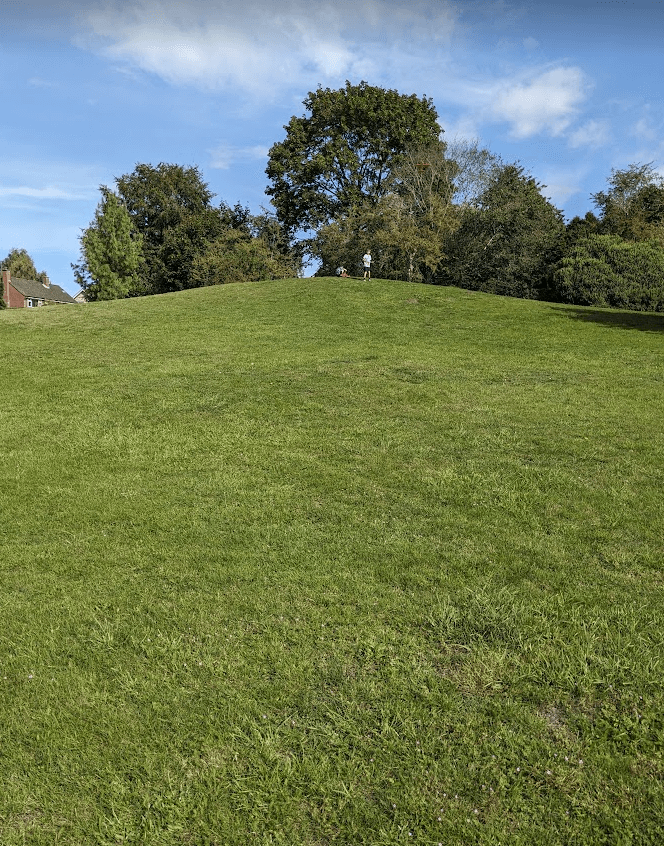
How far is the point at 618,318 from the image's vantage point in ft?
61.9

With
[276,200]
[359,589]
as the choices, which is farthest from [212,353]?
[276,200]

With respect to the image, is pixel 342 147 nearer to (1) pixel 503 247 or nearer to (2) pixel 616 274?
(1) pixel 503 247

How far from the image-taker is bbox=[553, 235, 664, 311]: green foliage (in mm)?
25234

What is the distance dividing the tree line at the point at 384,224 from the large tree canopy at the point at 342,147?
4.1 inches

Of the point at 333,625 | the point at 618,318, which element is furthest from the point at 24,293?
the point at 333,625

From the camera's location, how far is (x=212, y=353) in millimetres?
13531

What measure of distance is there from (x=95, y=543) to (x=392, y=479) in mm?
2974

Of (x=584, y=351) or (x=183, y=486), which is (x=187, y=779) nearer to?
(x=183, y=486)

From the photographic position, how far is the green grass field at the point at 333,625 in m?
2.57

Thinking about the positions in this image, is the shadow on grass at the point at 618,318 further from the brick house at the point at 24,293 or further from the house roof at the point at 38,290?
the house roof at the point at 38,290

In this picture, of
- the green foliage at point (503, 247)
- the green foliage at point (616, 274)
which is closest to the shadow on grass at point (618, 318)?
the green foliage at point (616, 274)

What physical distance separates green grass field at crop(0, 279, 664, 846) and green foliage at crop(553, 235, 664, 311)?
19.7 meters

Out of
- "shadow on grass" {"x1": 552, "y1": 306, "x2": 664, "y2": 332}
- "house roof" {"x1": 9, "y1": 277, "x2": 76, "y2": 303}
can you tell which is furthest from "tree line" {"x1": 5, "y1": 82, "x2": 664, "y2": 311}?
"house roof" {"x1": 9, "y1": 277, "x2": 76, "y2": 303}

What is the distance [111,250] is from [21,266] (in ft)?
163
